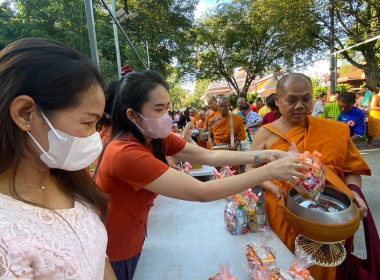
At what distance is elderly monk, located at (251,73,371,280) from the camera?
1.77m

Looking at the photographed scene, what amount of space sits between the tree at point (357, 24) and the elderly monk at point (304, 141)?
1298 cm

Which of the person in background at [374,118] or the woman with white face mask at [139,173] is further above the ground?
the woman with white face mask at [139,173]

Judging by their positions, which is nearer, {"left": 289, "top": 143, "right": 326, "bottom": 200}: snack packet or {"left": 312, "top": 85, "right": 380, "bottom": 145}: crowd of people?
{"left": 289, "top": 143, "right": 326, "bottom": 200}: snack packet

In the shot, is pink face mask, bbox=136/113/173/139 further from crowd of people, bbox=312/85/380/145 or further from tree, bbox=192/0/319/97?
tree, bbox=192/0/319/97

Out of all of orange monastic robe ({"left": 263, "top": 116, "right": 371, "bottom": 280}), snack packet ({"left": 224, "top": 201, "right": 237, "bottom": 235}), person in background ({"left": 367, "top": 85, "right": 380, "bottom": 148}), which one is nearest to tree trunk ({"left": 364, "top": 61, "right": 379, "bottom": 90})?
person in background ({"left": 367, "top": 85, "right": 380, "bottom": 148})

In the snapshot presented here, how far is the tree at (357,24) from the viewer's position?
11789mm

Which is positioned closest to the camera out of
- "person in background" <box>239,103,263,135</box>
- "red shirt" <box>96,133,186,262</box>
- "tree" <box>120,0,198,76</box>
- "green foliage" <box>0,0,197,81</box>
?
"red shirt" <box>96,133,186,262</box>

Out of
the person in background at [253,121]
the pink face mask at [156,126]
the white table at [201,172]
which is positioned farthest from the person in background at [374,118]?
the pink face mask at [156,126]

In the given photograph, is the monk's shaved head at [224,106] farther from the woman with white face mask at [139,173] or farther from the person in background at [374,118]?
the person in background at [374,118]

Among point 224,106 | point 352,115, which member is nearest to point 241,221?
point 224,106

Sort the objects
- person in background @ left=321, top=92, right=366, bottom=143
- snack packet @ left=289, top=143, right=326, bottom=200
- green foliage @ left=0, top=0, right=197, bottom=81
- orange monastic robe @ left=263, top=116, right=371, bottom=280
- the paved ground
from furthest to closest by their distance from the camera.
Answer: person in background @ left=321, top=92, right=366, bottom=143 < the paved ground < green foliage @ left=0, top=0, right=197, bottom=81 < orange monastic robe @ left=263, top=116, right=371, bottom=280 < snack packet @ left=289, top=143, right=326, bottom=200

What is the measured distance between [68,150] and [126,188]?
18.3 inches

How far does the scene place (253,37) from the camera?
16625mm

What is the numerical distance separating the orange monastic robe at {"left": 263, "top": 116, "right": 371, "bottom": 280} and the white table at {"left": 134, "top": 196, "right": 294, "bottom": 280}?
0.23m
